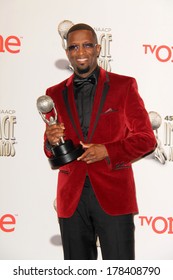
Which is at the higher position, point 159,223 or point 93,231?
point 93,231

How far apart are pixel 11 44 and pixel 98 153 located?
1.19 m

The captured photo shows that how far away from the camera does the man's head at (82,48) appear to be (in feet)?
7.03

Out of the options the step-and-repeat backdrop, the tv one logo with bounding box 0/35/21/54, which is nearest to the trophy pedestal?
the step-and-repeat backdrop

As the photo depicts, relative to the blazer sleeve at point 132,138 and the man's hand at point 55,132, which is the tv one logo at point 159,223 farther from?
the man's hand at point 55,132

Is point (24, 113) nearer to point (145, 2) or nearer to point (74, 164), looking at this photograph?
point (74, 164)

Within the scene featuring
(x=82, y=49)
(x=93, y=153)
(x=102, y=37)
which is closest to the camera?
(x=93, y=153)

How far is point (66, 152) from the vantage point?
79.7 inches

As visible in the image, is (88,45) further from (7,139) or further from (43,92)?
(7,139)

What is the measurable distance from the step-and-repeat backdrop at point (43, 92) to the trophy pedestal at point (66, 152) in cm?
80

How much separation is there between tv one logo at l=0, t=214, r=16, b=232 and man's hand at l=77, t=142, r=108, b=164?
1.04 meters

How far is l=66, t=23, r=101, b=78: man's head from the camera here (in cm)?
214

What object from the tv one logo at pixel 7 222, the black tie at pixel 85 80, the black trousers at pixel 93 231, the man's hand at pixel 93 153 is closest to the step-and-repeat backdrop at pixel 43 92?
the tv one logo at pixel 7 222

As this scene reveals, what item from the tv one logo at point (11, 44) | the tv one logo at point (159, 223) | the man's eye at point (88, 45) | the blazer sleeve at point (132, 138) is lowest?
the tv one logo at point (159, 223)

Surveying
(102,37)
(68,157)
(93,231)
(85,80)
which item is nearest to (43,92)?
(102,37)
